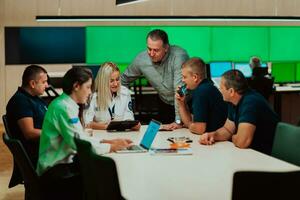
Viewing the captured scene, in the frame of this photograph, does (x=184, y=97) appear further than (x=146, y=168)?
Yes

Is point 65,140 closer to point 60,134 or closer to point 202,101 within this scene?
point 60,134

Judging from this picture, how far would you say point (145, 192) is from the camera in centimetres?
241

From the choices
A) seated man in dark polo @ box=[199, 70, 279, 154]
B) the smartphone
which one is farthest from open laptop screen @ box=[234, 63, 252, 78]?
seated man in dark polo @ box=[199, 70, 279, 154]

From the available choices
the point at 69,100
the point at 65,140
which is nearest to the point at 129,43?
the point at 69,100

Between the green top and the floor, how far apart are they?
1892mm

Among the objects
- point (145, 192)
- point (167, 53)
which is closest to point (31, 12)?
point (167, 53)

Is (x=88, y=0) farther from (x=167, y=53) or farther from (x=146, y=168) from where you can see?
(x=146, y=168)

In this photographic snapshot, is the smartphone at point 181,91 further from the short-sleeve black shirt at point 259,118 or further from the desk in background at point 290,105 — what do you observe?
the desk in background at point 290,105

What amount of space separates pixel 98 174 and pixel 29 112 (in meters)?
1.96

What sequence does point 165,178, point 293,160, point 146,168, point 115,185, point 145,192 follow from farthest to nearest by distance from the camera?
point 293,160, point 146,168, point 165,178, point 145,192, point 115,185

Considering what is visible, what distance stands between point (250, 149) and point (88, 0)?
7.81 m

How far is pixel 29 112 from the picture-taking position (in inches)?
162

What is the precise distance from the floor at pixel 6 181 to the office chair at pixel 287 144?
2.71 metres

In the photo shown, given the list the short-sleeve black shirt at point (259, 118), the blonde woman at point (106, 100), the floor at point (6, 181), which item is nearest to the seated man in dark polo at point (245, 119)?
the short-sleeve black shirt at point (259, 118)
